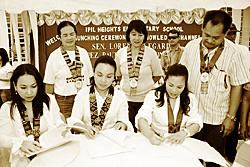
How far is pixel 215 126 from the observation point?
1389 millimetres

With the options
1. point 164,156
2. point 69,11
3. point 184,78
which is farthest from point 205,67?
point 69,11

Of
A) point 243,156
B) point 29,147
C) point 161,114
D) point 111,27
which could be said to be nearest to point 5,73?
point 29,147

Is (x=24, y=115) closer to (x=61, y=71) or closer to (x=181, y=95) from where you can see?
(x=61, y=71)

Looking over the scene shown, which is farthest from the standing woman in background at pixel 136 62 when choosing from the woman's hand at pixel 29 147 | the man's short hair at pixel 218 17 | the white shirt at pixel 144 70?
the woman's hand at pixel 29 147

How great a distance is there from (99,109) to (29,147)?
273 mm

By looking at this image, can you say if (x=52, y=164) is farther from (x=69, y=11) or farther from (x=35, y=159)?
(x=69, y=11)

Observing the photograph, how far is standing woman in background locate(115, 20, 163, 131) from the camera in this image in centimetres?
132

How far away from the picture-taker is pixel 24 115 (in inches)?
50.3

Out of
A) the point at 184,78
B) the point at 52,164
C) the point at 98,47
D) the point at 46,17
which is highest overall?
the point at 46,17

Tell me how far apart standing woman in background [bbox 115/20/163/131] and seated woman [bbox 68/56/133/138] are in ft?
0.16

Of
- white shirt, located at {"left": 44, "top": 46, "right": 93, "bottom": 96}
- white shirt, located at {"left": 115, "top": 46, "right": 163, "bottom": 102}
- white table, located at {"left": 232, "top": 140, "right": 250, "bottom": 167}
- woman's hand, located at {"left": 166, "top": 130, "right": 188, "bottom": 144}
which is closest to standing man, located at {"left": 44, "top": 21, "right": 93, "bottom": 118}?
white shirt, located at {"left": 44, "top": 46, "right": 93, "bottom": 96}

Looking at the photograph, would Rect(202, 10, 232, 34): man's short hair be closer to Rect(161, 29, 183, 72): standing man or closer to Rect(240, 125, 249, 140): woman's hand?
Rect(161, 29, 183, 72): standing man

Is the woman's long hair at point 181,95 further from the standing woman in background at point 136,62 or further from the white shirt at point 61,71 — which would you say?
the white shirt at point 61,71

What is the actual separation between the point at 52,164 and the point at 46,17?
0.51 m
